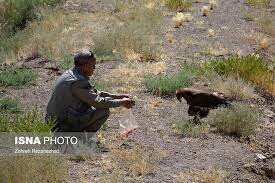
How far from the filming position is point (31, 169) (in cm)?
514

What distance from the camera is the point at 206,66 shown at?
10062 mm

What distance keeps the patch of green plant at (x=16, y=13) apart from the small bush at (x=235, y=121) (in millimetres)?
9306

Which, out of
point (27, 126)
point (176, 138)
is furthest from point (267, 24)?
point (27, 126)

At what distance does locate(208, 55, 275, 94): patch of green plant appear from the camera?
966 centimetres

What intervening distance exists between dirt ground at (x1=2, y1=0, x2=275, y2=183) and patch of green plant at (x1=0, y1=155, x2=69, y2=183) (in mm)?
411

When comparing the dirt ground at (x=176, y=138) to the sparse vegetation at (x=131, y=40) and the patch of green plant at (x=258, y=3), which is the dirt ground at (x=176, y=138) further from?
the patch of green plant at (x=258, y=3)

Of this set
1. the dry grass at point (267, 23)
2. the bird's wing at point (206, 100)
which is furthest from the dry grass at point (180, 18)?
the bird's wing at point (206, 100)

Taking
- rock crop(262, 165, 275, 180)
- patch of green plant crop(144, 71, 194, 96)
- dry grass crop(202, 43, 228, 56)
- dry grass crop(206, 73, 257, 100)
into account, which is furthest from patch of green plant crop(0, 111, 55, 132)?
dry grass crop(202, 43, 228, 56)

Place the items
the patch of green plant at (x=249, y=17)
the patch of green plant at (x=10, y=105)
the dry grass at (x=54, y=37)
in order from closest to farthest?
the patch of green plant at (x=10, y=105) < the dry grass at (x=54, y=37) < the patch of green plant at (x=249, y=17)

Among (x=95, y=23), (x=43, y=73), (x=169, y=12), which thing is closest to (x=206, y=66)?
(x=43, y=73)

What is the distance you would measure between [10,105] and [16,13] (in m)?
7.62

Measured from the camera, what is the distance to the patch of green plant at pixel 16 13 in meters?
15.3

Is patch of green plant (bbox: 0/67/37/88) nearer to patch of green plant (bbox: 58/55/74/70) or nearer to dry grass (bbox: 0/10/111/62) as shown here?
patch of green plant (bbox: 58/55/74/70)

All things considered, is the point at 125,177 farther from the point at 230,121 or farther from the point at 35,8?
the point at 35,8
